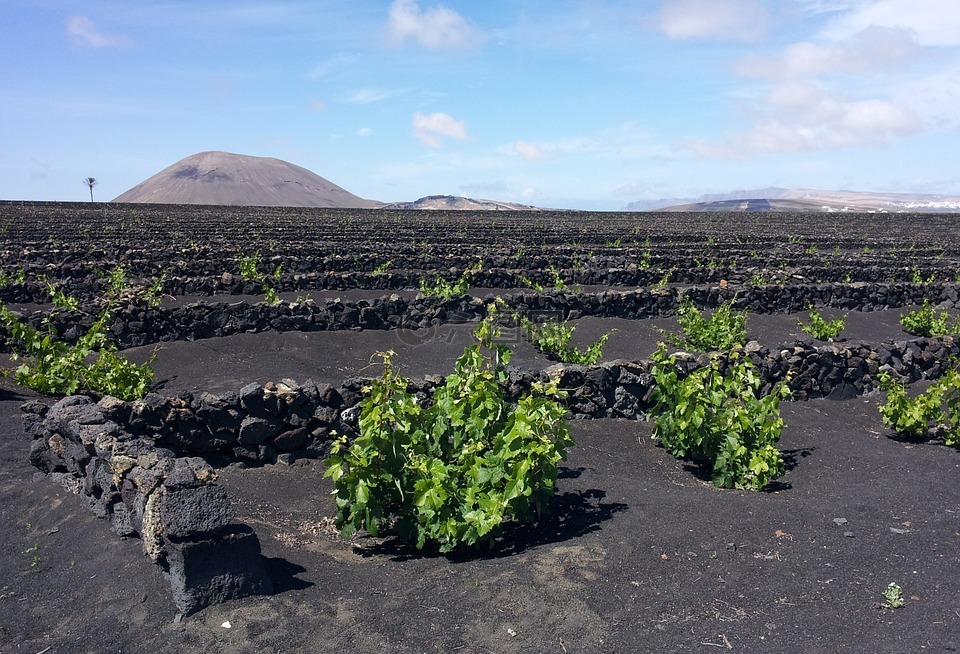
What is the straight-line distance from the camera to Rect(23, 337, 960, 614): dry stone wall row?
4.76 m

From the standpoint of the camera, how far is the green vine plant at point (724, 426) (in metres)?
7.76

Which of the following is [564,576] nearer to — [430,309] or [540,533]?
[540,533]

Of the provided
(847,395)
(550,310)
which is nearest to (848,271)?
(550,310)

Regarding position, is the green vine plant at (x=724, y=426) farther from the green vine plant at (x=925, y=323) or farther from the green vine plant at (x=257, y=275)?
the green vine plant at (x=925, y=323)

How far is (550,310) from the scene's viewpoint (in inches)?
723

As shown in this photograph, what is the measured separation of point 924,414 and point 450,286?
44.1 ft

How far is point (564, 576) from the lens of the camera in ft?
17.0

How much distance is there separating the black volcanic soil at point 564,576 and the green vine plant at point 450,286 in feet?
33.5

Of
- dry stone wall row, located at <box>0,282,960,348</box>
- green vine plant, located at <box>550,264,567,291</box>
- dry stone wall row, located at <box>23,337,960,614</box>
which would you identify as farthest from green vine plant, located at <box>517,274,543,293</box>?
dry stone wall row, located at <box>23,337,960,614</box>

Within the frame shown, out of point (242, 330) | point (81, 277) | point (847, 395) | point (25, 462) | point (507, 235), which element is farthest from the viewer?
point (507, 235)

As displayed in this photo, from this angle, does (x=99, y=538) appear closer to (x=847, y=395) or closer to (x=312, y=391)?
(x=312, y=391)

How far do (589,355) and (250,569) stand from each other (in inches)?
352

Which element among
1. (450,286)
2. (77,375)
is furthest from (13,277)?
(77,375)

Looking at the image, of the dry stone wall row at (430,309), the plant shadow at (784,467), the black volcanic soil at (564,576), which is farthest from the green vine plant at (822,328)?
the black volcanic soil at (564,576)
